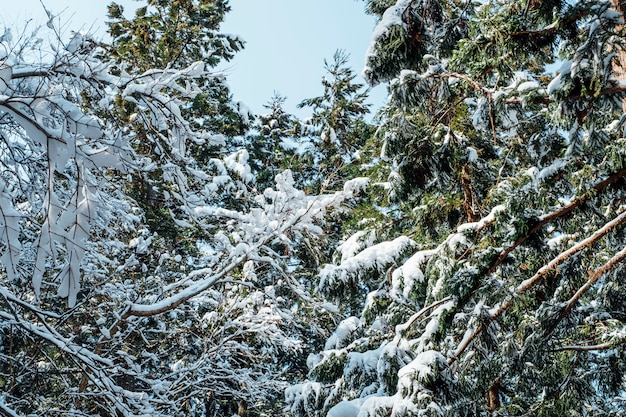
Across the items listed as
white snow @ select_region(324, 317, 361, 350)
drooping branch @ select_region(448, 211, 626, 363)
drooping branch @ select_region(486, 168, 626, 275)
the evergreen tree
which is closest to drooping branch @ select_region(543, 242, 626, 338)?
drooping branch @ select_region(448, 211, 626, 363)

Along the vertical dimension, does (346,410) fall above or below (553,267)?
below

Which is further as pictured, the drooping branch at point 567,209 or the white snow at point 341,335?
the white snow at point 341,335

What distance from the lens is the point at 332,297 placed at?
20.9 feet

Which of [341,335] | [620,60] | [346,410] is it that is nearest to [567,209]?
[620,60]

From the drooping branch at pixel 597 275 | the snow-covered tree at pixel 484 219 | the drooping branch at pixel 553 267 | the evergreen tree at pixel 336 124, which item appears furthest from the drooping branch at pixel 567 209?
the evergreen tree at pixel 336 124

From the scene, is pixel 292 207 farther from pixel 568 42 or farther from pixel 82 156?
pixel 82 156

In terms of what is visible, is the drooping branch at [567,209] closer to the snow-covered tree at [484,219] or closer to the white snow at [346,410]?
the snow-covered tree at [484,219]

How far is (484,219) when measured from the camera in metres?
4.80

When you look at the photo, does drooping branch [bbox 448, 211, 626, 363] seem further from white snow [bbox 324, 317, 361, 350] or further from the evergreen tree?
the evergreen tree

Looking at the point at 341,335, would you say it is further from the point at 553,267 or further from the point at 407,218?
the point at 553,267

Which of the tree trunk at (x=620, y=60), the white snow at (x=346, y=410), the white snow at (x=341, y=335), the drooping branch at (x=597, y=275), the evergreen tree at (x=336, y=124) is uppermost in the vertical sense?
the evergreen tree at (x=336, y=124)

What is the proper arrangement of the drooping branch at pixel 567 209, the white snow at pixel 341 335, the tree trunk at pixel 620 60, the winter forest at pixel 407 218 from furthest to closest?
the white snow at pixel 341 335, the tree trunk at pixel 620 60, the drooping branch at pixel 567 209, the winter forest at pixel 407 218

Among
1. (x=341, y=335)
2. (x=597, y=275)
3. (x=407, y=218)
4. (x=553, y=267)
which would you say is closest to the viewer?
(x=597, y=275)

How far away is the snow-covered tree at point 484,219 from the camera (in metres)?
4.11
